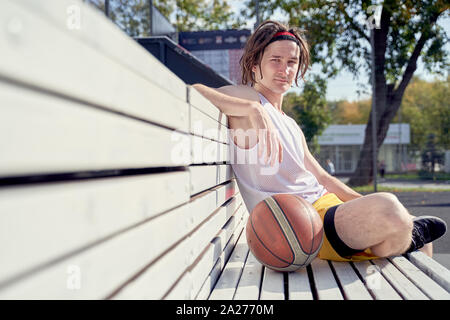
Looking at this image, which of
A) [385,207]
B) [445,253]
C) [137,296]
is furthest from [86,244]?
[445,253]

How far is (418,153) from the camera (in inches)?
910

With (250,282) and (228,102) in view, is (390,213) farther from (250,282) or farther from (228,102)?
(228,102)

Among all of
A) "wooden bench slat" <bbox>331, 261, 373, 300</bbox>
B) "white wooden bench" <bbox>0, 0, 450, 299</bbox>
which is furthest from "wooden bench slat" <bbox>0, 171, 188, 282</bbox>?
"wooden bench slat" <bbox>331, 261, 373, 300</bbox>

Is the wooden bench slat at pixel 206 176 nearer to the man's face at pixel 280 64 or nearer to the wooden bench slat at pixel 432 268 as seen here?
the man's face at pixel 280 64

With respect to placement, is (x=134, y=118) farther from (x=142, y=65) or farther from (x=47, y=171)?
(x=47, y=171)

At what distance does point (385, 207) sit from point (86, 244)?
1895mm

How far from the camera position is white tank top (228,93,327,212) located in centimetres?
279

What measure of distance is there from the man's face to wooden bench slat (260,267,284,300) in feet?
4.30

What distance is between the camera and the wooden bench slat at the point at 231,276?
1.97 meters

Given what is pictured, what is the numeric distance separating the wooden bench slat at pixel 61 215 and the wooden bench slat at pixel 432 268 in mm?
1667

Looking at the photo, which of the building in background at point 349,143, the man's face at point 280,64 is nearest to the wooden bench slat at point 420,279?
the man's face at point 280,64

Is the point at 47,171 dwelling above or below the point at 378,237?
above

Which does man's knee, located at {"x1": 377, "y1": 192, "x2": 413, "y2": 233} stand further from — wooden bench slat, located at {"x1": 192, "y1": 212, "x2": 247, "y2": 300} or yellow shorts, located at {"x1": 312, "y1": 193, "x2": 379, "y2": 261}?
wooden bench slat, located at {"x1": 192, "y1": 212, "x2": 247, "y2": 300}

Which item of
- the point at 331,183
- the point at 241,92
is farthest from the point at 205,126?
the point at 331,183
